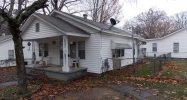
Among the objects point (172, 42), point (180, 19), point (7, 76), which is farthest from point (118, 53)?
point (180, 19)

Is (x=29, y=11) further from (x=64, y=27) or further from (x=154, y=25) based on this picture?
(x=154, y=25)

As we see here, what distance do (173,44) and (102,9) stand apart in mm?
13819

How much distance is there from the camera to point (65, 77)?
8.46m

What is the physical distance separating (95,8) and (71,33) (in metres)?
19.7


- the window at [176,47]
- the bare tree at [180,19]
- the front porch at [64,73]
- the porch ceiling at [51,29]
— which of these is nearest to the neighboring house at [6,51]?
the porch ceiling at [51,29]

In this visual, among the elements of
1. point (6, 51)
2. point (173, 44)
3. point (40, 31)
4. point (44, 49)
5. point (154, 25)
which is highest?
point (154, 25)

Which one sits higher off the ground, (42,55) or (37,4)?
(37,4)

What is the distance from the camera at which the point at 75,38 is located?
10.3 m

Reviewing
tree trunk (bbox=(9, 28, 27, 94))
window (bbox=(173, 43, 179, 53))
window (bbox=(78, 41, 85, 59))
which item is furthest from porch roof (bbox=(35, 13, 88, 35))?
window (bbox=(173, 43, 179, 53))

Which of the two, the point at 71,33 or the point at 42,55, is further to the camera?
the point at 42,55

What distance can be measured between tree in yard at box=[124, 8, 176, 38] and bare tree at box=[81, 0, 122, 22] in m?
13.8

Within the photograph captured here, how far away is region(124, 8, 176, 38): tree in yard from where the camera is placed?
35.8 metres

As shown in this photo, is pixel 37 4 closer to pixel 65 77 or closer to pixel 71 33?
pixel 71 33

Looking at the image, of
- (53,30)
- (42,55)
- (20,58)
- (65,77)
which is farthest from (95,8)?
(20,58)
